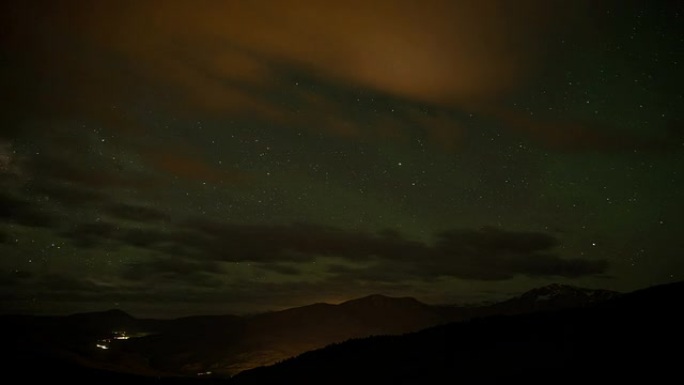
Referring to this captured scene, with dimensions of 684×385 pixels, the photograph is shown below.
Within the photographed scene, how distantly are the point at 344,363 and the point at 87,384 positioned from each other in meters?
31.9

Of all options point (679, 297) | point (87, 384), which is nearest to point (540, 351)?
point (679, 297)

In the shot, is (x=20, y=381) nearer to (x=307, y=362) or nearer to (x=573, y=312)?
(x=307, y=362)

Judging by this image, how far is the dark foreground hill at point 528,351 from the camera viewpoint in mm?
19367

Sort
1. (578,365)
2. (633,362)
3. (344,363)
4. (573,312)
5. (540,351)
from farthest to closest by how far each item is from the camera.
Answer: (344,363) → (573,312) → (540,351) → (578,365) → (633,362)

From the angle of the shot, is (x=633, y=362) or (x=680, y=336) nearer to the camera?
(x=633, y=362)

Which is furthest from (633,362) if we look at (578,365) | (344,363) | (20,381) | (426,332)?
(20,381)

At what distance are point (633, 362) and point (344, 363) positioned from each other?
2167 cm

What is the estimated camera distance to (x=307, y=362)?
41531 mm

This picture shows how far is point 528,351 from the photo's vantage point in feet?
82.6

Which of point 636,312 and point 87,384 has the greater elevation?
point 636,312

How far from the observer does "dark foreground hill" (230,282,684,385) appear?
1937 centimetres

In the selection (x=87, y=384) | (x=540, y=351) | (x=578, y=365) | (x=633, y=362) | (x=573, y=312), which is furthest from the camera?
(x=87, y=384)

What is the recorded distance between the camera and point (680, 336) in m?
20.4

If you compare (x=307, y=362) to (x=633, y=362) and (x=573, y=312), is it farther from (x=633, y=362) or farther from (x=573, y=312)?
(x=633, y=362)
